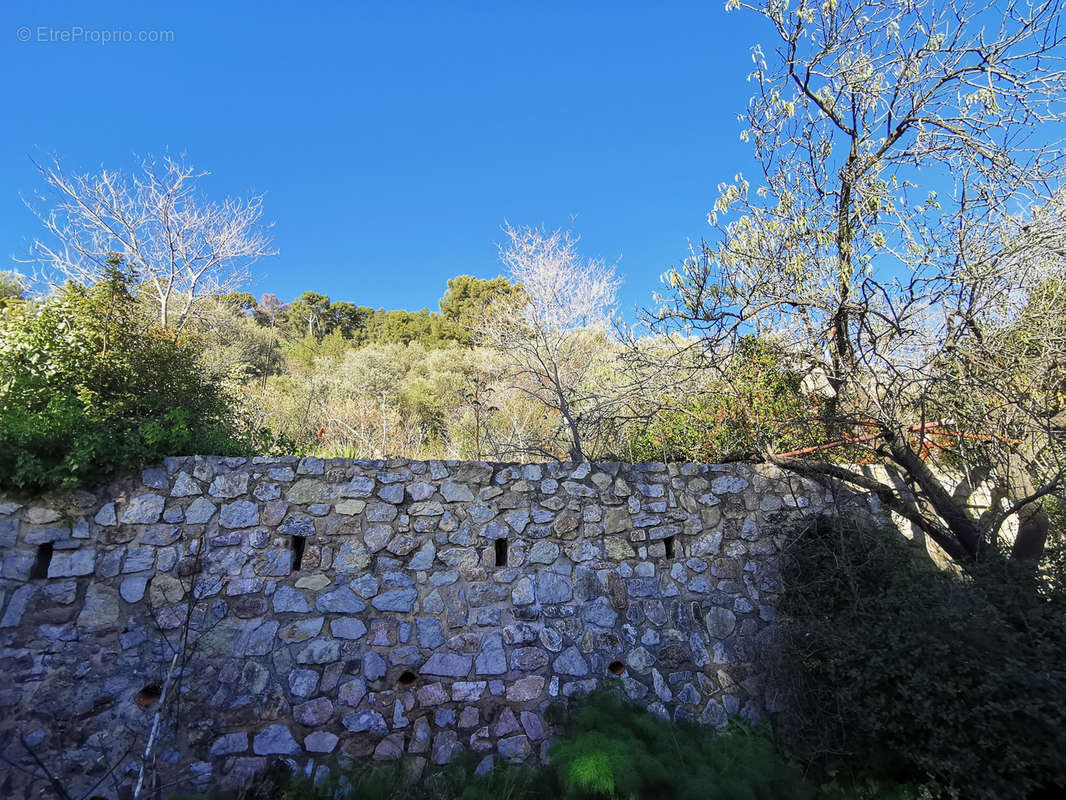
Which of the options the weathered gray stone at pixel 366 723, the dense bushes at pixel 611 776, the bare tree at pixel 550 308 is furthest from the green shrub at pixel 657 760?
the bare tree at pixel 550 308

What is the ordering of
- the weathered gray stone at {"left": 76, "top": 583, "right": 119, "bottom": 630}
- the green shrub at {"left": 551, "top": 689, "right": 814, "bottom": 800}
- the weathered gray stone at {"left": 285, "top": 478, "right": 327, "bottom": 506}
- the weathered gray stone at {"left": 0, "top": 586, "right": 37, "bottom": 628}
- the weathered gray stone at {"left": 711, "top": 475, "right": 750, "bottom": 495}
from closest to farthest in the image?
the green shrub at {"left": 551, "top": 689, "right": 814, "bottom": 800} < the weathered gray stone at {"left": 0, "top": 586, "right": 37, "bottom": 628} < the weathered gray stone at {"left": 76, "top": 583, "right": 119, "bottom": 630} < the weathered gray stone at {"left": 285, "top": 478, "right": 327, "bottom": 506} < the weathered gray stone at {"left": 711, "top": 475, "right": 750, "bottom": 495}

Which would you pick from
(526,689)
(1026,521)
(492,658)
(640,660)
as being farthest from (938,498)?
(492,658)

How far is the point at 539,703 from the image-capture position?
399 cm

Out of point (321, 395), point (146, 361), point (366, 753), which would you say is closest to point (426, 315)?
point (321, 395)

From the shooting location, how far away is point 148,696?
356 centimetres

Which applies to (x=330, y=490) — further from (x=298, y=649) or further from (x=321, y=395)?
(x=321, y=395)

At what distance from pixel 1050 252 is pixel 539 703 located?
4.84 m

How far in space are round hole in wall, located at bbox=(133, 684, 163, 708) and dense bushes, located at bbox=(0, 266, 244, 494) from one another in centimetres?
147

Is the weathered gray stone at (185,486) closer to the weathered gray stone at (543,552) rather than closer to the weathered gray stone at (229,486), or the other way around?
the weathered gray stone at (229,486)

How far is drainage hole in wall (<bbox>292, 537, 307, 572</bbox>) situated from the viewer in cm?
399

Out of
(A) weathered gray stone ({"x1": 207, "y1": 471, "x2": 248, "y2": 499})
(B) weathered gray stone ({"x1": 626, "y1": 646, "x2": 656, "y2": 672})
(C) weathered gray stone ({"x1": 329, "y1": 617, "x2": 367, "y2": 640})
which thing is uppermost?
(A) weathered gray stone ({"x1": 207, "y1": 471, "x2": 248, "y2": 499})

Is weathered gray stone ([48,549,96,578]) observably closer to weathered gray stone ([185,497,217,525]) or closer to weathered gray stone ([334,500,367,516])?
weathered gray stone ([185,497,217,525])

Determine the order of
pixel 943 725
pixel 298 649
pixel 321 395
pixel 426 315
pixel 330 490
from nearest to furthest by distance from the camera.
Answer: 1. pixel 943 725
2. pixel 298 649
3. pixel 330 490
4. pixel 321 395
5. pixel 426 315

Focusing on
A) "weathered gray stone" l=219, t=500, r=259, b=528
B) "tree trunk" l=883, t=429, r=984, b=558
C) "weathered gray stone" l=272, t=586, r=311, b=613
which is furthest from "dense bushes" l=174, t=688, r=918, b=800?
"tree trunk" l=883, t=429, r=984, b=558
